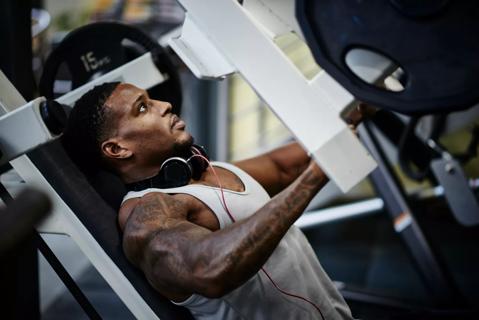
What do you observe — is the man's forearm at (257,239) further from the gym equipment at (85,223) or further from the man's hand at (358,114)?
the gym equipment at (85,223)

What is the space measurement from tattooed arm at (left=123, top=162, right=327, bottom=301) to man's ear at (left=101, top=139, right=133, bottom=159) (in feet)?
1.21

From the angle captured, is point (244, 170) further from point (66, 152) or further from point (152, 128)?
point (66, 152)

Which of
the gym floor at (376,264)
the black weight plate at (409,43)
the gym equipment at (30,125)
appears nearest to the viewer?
the black weight plate at (409,43)

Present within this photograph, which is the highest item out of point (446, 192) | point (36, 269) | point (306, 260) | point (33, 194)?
point (33, 194)

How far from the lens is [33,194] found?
0.69 meters

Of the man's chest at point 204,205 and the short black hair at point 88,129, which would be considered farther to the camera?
the short black hair at point 88,129

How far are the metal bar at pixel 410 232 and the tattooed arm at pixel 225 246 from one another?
4.79ft

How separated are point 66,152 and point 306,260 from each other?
668 mm

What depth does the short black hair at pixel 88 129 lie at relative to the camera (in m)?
1.64

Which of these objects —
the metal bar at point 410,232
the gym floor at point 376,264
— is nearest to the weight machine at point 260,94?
the gym floor at point 376,264

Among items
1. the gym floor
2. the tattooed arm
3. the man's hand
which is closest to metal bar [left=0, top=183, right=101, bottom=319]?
the tattooed arm

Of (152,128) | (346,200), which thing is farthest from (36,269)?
(346,200)

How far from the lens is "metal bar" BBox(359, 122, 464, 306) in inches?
96.5

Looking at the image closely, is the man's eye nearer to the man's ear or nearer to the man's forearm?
the man's ear
